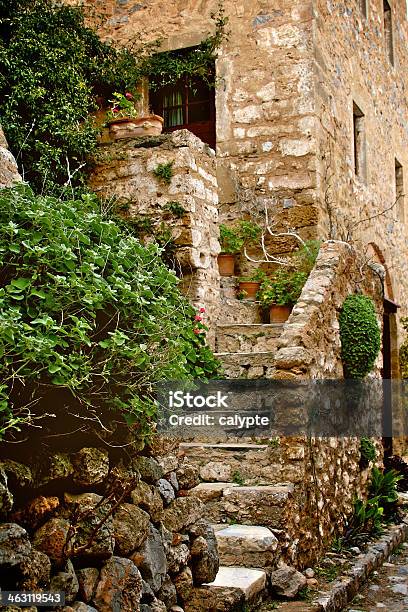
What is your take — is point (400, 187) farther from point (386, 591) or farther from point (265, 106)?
point (386, 591)

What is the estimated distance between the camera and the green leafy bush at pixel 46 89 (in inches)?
295

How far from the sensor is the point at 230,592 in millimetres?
3920

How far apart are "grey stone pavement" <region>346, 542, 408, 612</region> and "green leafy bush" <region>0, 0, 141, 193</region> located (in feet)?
14.4

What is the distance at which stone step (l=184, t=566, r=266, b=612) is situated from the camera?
11.9ft

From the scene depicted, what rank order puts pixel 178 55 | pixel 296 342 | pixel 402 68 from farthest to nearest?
pixel 402 68 → pixel 178 55 → pixel 296 342

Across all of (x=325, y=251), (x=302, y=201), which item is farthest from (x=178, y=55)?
(x=325, y=251)

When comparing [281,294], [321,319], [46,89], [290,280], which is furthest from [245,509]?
[46,89]

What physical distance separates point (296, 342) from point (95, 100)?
4817mm

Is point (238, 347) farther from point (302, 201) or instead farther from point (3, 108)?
point (3, 108)

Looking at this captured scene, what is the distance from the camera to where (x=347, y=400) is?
653 cm

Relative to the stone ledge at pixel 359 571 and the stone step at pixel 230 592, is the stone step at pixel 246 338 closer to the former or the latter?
the stone ledge at pixel 359 571

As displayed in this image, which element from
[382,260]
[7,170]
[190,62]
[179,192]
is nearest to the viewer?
[7,170]

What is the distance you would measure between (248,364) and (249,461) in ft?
3.43

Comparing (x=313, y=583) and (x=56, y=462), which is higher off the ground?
(x=56, y=462)
